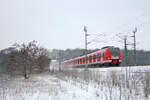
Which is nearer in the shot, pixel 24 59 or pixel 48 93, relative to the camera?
pixel 48 93

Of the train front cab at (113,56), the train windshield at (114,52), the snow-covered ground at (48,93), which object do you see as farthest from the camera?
the train windshield at (114,52)

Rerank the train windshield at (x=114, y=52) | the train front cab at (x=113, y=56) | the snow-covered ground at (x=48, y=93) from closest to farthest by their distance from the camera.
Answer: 1. the snow-covered ground at (x=48, y=93)
2. the train front cab at (x=113, y=56)
3. the train windshield at (x=114, y=52)

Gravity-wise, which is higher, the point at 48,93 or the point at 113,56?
the point at 113,56

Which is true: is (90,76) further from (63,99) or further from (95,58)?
(95,58)

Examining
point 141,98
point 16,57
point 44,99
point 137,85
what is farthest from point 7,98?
point 16,57

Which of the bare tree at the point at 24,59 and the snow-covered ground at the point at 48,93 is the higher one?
the bare tree at the point at 24,59

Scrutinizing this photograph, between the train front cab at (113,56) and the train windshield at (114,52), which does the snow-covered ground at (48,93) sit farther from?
the train windshield at (114,52)

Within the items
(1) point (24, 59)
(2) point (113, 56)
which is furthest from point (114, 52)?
(1) point (24, 59)

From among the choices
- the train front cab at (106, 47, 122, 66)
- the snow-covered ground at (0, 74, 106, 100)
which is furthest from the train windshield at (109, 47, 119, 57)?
the snow-covered ground at (0, 74, 106, 100)

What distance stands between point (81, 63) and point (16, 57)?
11.7 m

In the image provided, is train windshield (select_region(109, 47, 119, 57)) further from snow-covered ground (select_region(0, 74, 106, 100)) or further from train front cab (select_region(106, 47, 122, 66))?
snow-covered ground (select_region(0, 74, 106, 100))

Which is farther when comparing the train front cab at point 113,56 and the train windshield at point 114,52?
the train windshield at point 114,52

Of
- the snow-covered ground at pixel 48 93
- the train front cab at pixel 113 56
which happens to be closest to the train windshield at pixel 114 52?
the train front cab at pixel 113 56

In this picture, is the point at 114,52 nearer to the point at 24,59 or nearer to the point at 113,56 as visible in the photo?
the point at 113,56
